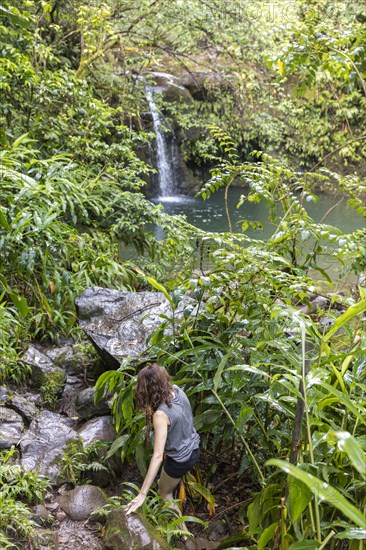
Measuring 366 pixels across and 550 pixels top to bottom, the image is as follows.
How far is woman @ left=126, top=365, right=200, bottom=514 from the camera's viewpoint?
2695mm

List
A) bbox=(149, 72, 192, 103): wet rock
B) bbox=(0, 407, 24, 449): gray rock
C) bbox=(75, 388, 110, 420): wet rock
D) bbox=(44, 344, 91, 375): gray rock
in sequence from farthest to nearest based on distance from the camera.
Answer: bbox=(149, 72, 192, 103): wet rock, bbox=(44, 344, 91, 375): gray rock, bbox=(75, 388, 110, 420): wet rock, bbox=(0, 407, 24, 449): gray rock

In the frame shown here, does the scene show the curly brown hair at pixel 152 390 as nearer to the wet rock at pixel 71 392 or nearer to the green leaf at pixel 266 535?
the green leaf at pixel 266 535

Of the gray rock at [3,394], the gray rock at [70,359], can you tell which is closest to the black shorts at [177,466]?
the gray rock at [3,394]

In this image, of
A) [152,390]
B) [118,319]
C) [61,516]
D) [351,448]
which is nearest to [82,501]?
[61,516]

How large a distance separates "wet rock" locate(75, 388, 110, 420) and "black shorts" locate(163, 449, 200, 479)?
1121 mm

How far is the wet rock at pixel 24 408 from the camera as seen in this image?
12.3ft

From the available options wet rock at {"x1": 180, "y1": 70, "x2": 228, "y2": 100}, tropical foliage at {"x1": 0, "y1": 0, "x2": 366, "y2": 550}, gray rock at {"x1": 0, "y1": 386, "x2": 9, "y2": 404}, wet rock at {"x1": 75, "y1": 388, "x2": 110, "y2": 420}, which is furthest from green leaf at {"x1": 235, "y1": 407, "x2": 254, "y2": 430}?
wet rock at {"x1": 180, "y1": 70, "x2": 228, "y2": 100}

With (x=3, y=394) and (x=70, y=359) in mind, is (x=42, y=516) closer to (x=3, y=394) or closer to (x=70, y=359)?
(x=3, y=394)

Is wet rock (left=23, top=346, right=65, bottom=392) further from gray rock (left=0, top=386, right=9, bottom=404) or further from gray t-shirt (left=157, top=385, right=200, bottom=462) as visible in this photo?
gray t-shirt (left=157, top=385, right=200, bottom=462)

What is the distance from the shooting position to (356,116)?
16.0 meters

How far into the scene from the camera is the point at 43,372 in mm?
4285

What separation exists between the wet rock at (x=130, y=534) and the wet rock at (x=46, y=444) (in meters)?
0.64

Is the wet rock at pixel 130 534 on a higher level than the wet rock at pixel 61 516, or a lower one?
higher

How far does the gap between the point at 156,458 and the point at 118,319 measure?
6.04ft
